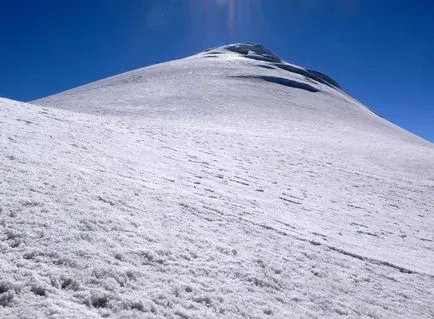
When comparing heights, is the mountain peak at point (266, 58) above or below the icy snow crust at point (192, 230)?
above

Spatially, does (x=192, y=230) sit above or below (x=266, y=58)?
below

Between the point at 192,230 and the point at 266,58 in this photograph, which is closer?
the point at 192,230

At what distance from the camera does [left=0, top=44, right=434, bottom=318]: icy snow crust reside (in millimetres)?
4453

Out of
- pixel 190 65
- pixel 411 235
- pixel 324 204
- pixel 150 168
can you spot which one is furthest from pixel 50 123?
pixel 190 65

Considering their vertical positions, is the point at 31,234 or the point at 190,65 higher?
the point at 190,65

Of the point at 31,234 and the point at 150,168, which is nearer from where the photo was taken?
the point at 31,234

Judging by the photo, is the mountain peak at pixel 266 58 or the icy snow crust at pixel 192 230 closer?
the icy snow crust at pixel 192 230

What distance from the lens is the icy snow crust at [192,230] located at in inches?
175

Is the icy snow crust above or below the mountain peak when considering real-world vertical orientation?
below

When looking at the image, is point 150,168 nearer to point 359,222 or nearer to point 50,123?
point 50,123

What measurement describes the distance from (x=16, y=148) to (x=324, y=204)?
28.7 feet

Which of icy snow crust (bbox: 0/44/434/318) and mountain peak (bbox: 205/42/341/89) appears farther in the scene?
mountain peak (bbox: 205/42/341/89)

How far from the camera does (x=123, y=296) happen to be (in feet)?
14.1

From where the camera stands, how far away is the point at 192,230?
21.9 ft
